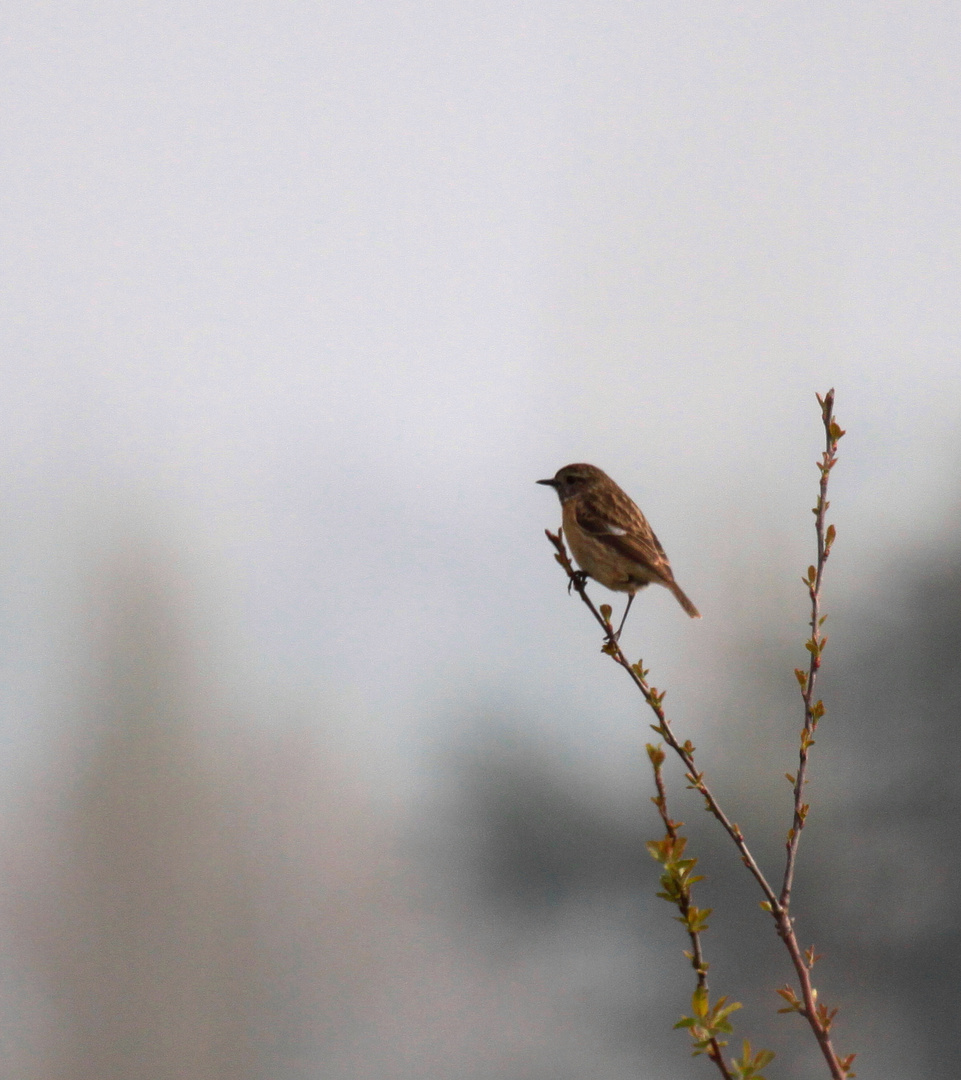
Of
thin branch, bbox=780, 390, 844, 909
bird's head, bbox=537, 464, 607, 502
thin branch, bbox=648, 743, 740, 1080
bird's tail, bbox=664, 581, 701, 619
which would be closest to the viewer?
thin branch, bbox=648, 743, 740, 1080

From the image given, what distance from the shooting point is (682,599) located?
17.0ft

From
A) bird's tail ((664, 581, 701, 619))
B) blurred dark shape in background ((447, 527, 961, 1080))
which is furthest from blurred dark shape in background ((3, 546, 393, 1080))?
bird's tail ((664, 581, 701, 619))

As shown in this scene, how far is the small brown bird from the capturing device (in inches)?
210

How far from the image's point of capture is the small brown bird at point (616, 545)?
17.5 ft

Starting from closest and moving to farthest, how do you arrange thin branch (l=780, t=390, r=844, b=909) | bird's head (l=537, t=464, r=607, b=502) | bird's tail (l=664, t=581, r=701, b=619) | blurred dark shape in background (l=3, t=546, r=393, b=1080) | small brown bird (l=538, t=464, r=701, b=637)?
thin branch (l=780, t=390, r=844, b=909)
bird's tail (l=664, t=581, r=701, b=619)
small brown bird (l=538, t=464, r=701, b=637)
bird's head (l=537, t=464, r=607, b=502)
blurred dark shape in background (l=3, t=546, r=393, b=1080)

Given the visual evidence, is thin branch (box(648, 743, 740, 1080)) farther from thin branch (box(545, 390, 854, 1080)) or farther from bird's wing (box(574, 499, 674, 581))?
bird's wing (box(574, 499, 674, 581))

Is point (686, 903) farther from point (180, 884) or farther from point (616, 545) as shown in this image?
point (180, 884)

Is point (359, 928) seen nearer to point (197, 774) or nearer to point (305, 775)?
point (305, 775)

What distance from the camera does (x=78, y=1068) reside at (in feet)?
150

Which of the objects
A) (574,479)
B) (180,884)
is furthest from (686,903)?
(180,884)

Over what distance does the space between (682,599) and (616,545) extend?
0.44 m

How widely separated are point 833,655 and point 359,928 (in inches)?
1136

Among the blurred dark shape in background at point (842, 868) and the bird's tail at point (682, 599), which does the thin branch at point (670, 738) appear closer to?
the bird's tail at point (682, 599)

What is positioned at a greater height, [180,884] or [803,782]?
[180,884]
